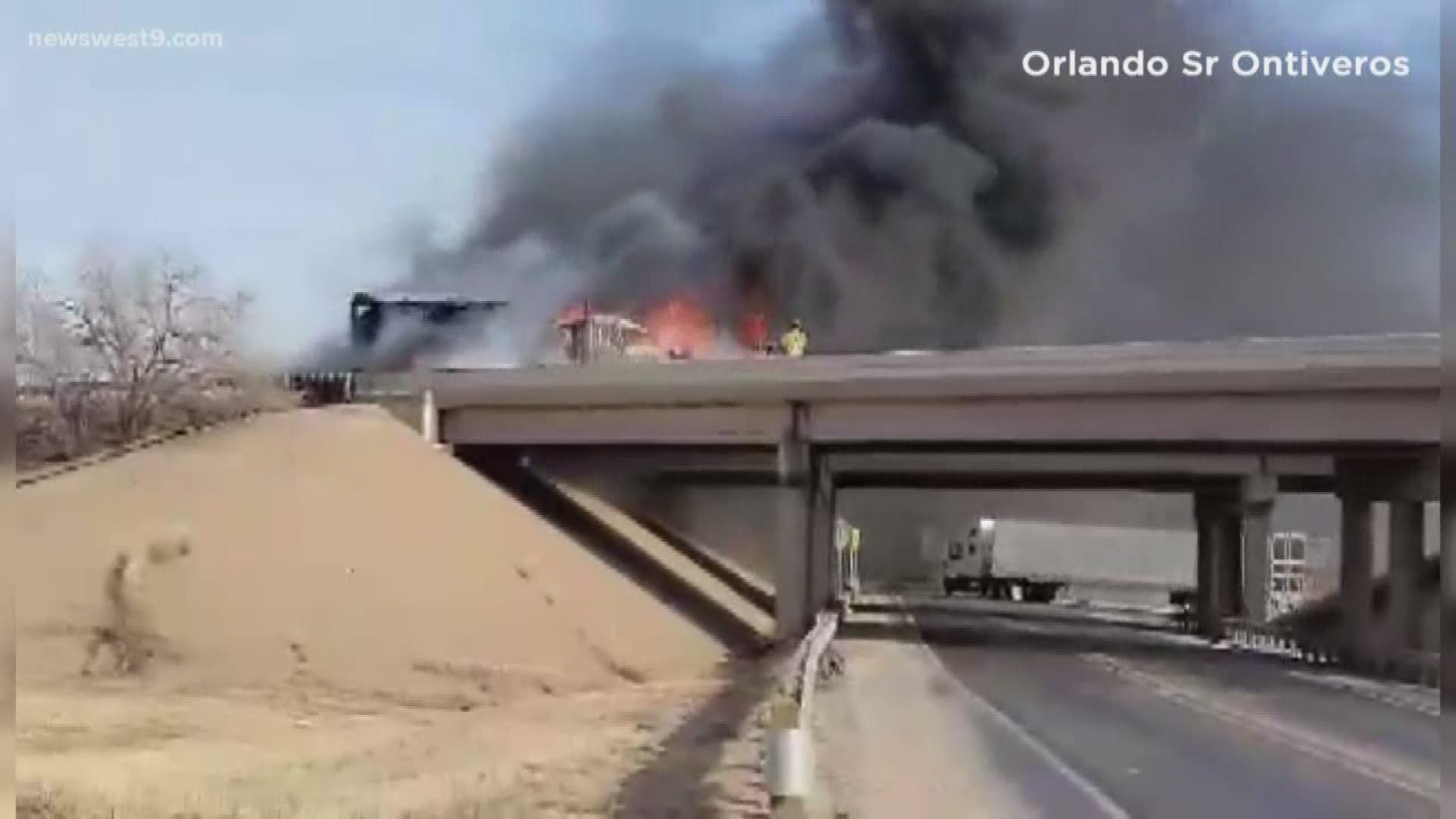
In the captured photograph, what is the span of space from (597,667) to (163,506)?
7.80 metres

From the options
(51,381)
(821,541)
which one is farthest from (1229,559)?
(51,381)

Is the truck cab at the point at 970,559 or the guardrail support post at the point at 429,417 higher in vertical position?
the guardrail support post at the point at 429,417

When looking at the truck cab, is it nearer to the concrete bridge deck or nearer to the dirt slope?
the concrete bridge deck

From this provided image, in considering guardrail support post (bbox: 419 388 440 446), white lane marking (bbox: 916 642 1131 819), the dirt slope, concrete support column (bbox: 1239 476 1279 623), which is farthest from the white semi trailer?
white lane marking (bbox: 916 642 1131 819)

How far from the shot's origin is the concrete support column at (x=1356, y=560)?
42406 mm

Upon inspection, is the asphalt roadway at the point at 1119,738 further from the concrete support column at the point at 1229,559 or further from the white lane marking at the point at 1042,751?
the concrete support column at the point at 1229,559

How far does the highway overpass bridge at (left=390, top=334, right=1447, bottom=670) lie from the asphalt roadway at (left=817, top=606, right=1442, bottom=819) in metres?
4.09

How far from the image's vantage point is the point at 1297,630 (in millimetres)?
40250

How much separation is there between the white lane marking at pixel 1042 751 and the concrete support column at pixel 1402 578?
8938mm

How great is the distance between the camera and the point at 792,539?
43969 millimetres

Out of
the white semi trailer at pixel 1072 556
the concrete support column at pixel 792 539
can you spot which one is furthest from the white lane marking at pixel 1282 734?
the white semi trailer at pixel 1072 556

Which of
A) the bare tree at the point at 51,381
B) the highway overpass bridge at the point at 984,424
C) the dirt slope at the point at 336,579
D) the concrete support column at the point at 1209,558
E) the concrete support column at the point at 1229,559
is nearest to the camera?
the bare tree at the point at 51,381

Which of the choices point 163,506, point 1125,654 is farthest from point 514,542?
point 1125,654

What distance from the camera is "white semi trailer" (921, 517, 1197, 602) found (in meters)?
64.8
